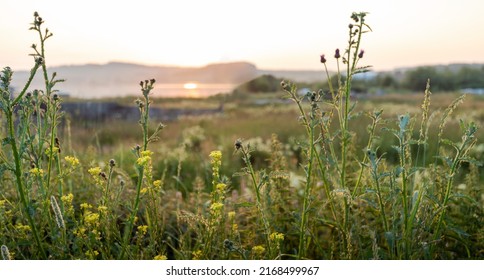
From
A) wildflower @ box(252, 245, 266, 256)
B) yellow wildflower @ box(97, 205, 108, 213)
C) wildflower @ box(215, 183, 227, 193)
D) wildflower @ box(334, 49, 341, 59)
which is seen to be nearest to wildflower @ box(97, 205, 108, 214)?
yellow wildflower @ box(97, 205, 108, 213)

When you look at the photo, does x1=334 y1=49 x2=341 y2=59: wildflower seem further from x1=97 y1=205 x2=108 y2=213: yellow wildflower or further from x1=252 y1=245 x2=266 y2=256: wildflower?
x1=97 y1=205 x2=108 y2=213: yellow wildflower

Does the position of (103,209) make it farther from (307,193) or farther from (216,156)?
(307,193)

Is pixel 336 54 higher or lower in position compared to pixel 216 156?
higher

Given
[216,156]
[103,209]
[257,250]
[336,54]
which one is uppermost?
[336,54]

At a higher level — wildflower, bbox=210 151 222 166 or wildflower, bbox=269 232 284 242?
wildflower, bbox=210 151 222 166

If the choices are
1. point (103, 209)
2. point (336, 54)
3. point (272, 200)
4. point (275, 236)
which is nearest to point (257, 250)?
point (275, 236)

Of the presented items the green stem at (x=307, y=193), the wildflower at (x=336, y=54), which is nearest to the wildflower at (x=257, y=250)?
the green stem at (x=307, y=193)

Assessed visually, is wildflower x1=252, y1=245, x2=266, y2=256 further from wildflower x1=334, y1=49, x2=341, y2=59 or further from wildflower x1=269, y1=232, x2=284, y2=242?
wildflower x1=334, y1=49, x2=341, y2=59

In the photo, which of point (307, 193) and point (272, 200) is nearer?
point (307, 193)

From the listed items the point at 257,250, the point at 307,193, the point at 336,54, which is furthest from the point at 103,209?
the point at 336,54

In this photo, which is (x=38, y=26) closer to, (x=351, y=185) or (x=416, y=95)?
(x=351, y=185)

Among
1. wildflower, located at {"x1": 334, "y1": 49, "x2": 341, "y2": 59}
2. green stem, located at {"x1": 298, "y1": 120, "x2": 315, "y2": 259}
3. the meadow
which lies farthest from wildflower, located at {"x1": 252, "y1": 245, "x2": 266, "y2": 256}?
wildflower, located at {"x1": 334, "y1": 49, "x2": 341, "y2": 59}

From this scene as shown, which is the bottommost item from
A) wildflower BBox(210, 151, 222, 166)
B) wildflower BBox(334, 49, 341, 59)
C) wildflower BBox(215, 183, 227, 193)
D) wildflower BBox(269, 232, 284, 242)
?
wildflower BBox(269, 232, 284, 242)

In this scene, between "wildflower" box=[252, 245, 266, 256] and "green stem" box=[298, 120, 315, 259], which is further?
"wildflower" box=[252, 245, 266, 256]
